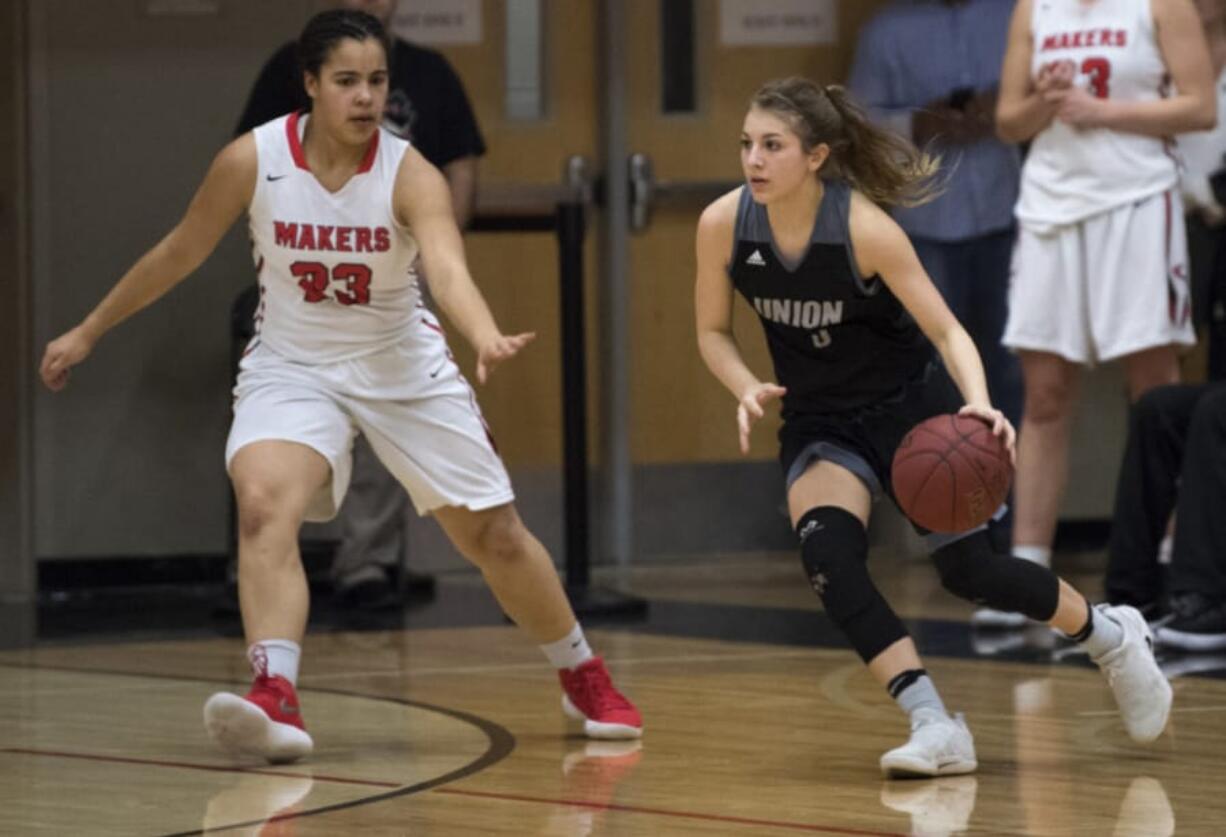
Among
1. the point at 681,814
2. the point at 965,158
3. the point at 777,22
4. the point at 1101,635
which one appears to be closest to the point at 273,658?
the point at 681,814

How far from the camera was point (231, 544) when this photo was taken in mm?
8727

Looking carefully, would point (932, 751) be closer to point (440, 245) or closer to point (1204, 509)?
point (440, 245)

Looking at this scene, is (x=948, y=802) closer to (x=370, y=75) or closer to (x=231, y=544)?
(x=370, y=75)

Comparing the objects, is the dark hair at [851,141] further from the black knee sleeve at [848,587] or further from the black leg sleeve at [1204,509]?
the black leg sleeve at [1204,509]

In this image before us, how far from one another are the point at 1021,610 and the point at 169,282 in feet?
6.57

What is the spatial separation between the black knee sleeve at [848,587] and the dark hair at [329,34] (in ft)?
4.77

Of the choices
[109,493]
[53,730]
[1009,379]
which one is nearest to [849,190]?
[53,730]

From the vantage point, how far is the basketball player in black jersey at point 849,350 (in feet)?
17.6

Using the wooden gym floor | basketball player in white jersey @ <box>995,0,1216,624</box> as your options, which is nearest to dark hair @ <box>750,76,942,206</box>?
the wooden gym floor

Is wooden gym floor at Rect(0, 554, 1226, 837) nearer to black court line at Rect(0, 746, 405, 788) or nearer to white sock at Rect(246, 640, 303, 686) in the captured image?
black court line at Rect(0, 746, 405, 788)

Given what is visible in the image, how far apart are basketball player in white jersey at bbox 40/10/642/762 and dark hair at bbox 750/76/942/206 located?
0.77 meters

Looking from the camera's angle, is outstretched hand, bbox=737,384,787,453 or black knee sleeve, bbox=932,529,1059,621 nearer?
outstretched hand, bbox=737,384,787,453

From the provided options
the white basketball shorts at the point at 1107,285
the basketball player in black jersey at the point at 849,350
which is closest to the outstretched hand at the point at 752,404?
the basketball player in black jersey at the point at 849,350

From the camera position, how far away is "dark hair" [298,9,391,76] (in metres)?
5.69
